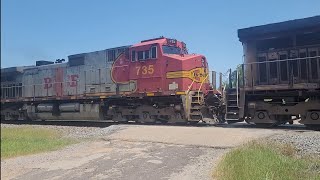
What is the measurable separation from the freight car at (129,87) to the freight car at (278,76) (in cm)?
179

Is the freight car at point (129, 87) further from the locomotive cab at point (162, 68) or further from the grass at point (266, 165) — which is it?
the grass at point (266, 165)

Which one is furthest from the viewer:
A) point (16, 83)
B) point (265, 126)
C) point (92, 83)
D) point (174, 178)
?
point (16, 83)

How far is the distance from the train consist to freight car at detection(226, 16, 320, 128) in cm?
3

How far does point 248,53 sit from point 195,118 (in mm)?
3319

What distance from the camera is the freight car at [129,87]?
48.3 ft

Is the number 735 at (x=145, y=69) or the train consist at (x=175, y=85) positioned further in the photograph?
the number 735 at (x=145, y=69)

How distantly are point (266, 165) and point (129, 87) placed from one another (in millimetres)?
10493

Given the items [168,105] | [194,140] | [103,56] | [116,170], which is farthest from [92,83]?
[116,170]

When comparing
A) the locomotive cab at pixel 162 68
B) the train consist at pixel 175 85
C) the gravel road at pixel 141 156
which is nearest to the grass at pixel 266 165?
the gravel road at pixel 141 156

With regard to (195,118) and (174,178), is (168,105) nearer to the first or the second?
(195,118)

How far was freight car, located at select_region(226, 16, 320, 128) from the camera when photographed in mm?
11430

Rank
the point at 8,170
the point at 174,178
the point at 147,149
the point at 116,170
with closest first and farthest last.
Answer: the point at 174,178, the point at 116,170, the point at 8,170, the point at 147,149

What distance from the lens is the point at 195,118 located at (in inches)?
559

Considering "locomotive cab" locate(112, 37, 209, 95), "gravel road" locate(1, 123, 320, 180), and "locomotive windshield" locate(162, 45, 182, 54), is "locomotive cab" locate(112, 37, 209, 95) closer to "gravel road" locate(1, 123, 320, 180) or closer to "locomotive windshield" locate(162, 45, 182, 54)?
"locomotive windshield" locate(162, 45, 182, 54)
